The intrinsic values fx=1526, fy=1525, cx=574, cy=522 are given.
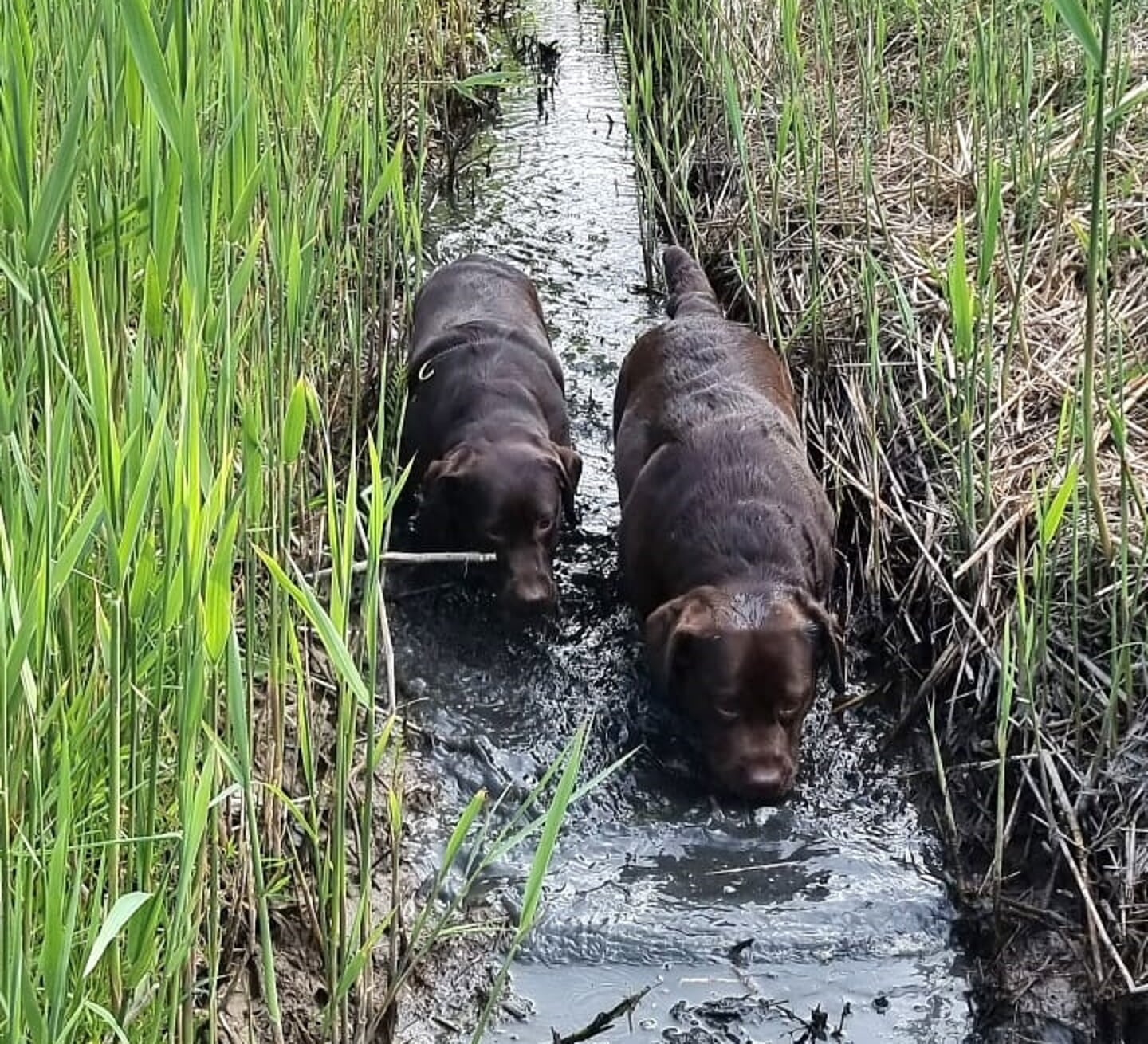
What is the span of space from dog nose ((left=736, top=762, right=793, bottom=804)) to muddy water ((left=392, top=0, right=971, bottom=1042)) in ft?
0.25

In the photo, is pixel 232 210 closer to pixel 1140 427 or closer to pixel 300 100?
pixel 300 100

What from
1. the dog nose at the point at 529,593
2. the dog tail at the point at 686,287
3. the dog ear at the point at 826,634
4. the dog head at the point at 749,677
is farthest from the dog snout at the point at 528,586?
the dog tail at the point at 686,287

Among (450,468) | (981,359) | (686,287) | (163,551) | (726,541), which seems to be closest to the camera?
(163,551)

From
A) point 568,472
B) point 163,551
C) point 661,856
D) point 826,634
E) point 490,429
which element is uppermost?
point 163,551

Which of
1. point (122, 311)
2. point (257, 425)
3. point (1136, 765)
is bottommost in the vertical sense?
point (1136, 765)

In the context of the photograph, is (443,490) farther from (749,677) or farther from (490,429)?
(749,677)

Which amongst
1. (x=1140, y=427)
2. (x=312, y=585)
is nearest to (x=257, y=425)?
(x=312, y=585)

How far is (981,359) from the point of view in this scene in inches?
168

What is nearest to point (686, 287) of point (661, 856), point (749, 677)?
point (749, 677)

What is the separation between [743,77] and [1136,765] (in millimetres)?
3960

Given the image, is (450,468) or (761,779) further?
(450,468)

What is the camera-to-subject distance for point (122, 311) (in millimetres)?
2020

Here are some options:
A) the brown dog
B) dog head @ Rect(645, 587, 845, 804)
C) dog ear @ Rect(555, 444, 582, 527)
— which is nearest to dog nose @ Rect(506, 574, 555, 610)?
the brown dog

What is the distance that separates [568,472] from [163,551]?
264 cm
